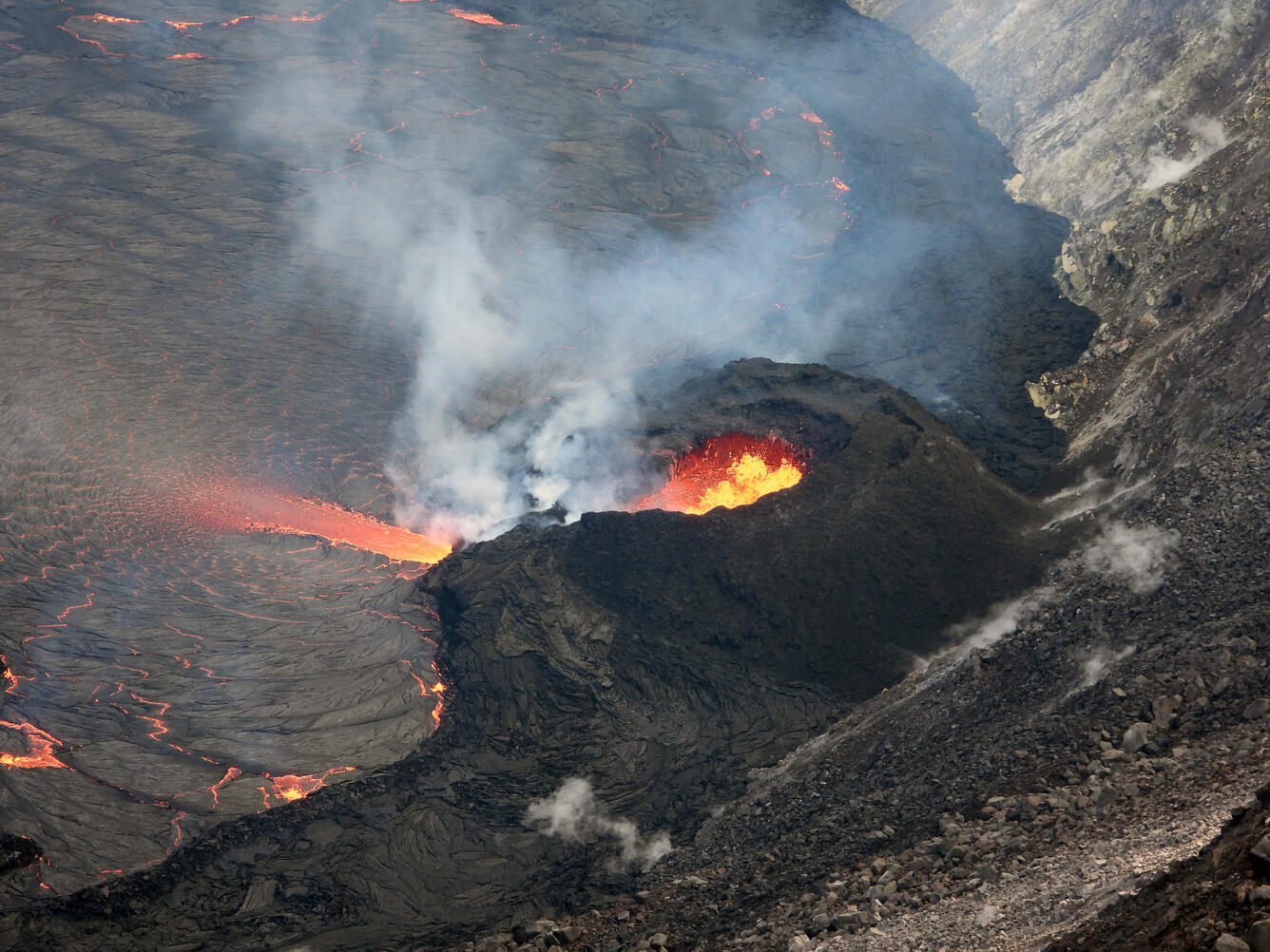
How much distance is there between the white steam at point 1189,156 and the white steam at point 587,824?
32.6 meters

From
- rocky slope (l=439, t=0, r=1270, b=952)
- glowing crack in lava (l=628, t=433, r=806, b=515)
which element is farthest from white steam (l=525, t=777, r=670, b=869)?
glowing crack in lava (l=628, t=433, r=806, b=515)

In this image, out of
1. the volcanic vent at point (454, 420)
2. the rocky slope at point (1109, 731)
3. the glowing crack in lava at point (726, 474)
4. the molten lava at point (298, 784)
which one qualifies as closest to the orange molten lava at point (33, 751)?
the volcanic vent at point (454, 420)

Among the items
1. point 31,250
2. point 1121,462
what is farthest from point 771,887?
point 31,250

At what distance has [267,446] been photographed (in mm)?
36062

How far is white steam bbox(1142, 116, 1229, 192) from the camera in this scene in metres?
38.2

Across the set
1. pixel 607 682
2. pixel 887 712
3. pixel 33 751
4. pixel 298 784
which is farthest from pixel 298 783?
pixel 887 712

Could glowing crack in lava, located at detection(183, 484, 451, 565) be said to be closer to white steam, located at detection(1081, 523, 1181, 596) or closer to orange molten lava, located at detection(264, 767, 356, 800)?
orange molten lava, located at detection(264, 767, 356, 800)

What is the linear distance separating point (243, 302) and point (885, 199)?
30587 millimetres

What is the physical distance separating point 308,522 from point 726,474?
558 inches

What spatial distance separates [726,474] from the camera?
33844 millimetres

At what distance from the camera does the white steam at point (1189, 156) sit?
38219 mm

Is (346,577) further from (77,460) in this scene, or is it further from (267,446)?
(77,460)

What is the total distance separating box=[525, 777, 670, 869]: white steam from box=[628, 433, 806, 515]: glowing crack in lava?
429 inches

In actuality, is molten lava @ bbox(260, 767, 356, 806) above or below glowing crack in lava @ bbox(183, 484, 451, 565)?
below
